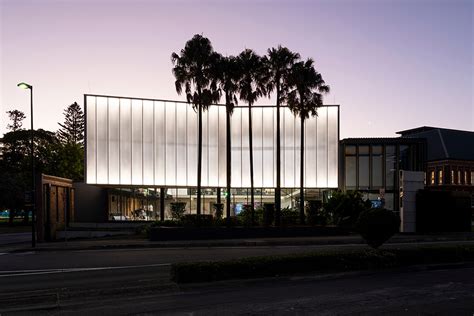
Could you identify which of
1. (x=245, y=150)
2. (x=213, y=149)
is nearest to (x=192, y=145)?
(x=213, y=149)

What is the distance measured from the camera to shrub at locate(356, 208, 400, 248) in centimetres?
1535

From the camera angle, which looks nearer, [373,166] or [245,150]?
[245,150]

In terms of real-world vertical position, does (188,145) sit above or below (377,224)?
above

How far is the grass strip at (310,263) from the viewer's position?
12.5m

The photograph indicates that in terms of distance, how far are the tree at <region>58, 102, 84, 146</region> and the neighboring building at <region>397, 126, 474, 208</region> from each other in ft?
204

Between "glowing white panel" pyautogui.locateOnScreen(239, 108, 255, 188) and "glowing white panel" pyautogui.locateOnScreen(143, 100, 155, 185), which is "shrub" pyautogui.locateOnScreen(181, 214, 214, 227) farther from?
"glowing white panel" pyautogui.locateOnScreen(239, 108, 255, 188)

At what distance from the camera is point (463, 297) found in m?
10.9

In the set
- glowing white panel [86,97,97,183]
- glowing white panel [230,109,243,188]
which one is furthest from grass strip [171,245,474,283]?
glowing white panel [86,97,97,183]

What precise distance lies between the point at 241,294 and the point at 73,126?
89.4 m

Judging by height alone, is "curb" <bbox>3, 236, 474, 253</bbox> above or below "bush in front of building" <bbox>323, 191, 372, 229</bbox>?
below

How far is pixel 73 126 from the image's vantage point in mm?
94500

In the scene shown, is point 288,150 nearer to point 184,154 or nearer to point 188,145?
point 188,145

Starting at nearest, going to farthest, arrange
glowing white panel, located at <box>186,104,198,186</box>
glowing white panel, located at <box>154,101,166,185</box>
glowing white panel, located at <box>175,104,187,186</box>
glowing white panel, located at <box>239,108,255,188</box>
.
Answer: glowing white panel, located at <box>154,101,166,185</box> → glowing white panel, located at <box>175,104,187,186</box> → glowing white panel, located at <box>186,104,198,186</box> → glowing white panel, located at <box>239,108,255,188</box>

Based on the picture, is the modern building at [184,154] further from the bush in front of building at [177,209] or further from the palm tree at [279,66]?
the palm tree at [279,66]
